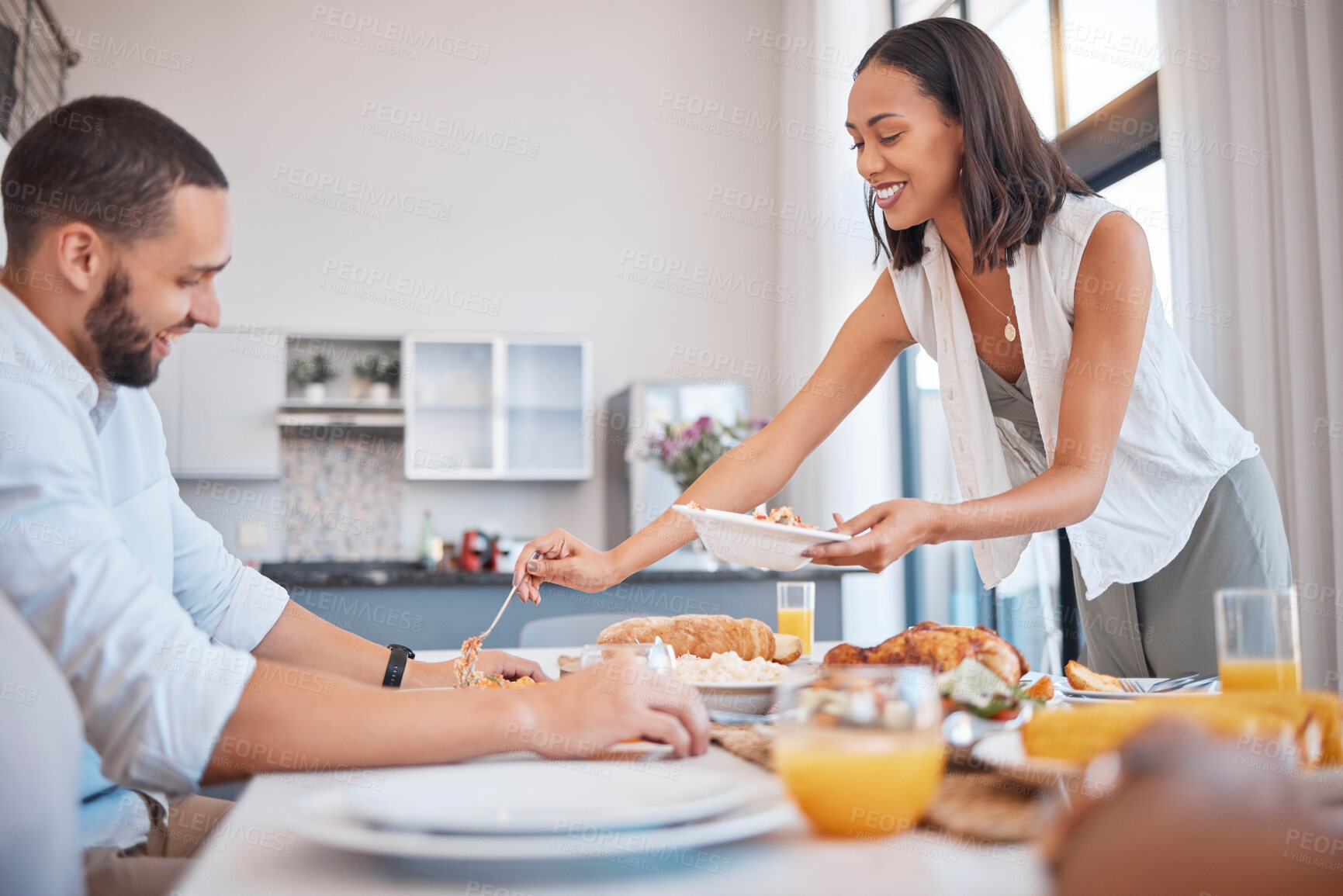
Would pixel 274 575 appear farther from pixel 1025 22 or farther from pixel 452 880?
pixel 1025 22

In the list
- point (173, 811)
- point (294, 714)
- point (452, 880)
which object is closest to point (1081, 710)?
point (452, 880)

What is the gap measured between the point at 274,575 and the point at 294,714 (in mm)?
2752

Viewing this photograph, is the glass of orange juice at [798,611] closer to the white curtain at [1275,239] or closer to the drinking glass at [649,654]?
the drinking glass at [649,654]

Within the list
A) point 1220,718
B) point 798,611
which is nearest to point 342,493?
point 798,611

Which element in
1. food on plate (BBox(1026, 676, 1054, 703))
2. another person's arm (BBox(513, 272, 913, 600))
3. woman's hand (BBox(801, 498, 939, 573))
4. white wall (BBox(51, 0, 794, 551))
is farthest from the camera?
white wall (BBox(51, 0, 794, 551))

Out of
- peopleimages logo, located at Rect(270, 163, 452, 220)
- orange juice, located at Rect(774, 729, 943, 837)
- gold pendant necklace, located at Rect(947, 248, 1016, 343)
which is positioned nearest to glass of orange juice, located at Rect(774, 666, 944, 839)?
orange juice, located at Rect(774, 729, 943, 837)

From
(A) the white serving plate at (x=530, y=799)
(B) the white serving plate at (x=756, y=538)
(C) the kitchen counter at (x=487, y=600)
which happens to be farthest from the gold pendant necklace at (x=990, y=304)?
(C) the kitchen counter at (x=487, y=600)

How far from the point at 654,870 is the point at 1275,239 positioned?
224cm

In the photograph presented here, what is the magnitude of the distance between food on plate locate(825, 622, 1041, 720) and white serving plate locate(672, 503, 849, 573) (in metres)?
0.18

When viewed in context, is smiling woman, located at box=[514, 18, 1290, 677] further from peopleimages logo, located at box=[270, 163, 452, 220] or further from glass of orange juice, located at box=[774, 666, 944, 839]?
peopleimages logo, located at box=[270, 163, 452, 220]

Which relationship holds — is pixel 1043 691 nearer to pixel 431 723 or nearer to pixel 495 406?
pixel 431 723

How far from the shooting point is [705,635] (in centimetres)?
122

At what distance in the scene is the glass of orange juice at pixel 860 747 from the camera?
0.51 meters

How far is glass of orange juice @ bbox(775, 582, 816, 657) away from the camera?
154 cm
